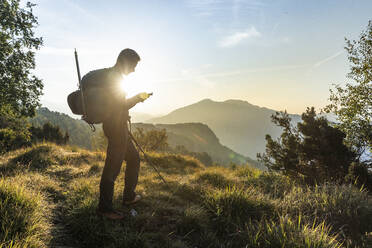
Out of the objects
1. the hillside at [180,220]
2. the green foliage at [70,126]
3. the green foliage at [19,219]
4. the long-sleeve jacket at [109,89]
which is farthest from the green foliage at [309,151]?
the green foliage at [70,126]

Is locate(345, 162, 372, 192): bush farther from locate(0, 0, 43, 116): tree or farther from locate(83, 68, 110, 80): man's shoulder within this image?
locate(0, 0, 43, 116): tree

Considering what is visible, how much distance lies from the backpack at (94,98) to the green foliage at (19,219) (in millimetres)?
1479

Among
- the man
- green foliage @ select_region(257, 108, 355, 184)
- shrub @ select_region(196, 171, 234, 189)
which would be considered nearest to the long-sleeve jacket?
the man

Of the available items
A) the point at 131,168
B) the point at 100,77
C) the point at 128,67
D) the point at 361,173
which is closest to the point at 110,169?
the point at 131,168

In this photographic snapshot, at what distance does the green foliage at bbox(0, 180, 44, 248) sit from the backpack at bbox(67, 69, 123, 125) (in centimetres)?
148

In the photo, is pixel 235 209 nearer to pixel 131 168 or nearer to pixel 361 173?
pixel 131 168

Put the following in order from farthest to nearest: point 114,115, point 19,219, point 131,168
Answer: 1. point 131,168
2. point 114,115
3. point 19,219

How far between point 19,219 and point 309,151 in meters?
9.09

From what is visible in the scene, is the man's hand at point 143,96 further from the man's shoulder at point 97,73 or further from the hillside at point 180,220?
the hillside at point 180,220

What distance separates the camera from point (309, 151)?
8344mm

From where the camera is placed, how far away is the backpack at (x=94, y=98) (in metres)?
2.99

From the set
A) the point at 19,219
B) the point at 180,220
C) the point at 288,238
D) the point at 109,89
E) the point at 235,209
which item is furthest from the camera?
the point at 235,209

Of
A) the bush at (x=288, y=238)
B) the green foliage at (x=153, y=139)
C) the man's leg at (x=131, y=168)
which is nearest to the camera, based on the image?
the bush at (x=288, y=238)

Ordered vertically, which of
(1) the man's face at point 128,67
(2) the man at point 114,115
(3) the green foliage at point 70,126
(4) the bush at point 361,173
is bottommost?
(3) the green foliage at point 70,126
